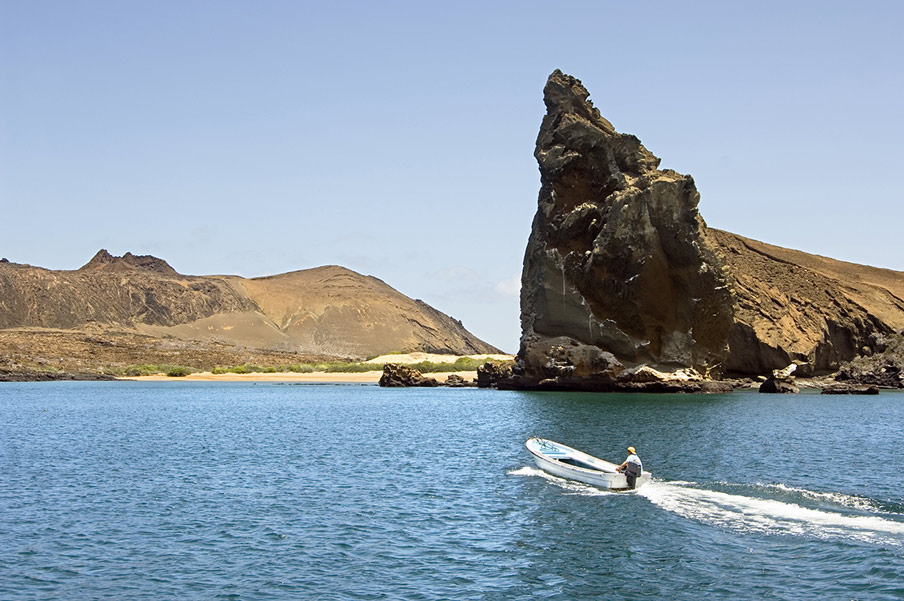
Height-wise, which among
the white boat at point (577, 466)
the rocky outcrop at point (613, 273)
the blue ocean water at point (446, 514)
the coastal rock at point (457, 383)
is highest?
the rocky outcrop at point (613, 273)

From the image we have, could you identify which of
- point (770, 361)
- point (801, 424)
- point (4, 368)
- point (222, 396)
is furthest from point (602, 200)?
point (4, 368)

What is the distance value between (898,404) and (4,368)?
115 meters

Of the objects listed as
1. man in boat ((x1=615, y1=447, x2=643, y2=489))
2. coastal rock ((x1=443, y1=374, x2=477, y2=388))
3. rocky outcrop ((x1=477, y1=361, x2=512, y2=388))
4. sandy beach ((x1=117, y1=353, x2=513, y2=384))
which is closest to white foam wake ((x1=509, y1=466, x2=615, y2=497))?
man in boat ((x1=615, y1=447, x2=643, y2=489))

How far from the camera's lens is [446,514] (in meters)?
24.7

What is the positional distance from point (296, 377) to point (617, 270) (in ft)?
238

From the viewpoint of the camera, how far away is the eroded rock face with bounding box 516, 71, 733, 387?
7500 cm

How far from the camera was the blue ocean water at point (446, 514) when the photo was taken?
1800 centimetres

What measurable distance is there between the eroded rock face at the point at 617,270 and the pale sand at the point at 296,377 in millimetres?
44378

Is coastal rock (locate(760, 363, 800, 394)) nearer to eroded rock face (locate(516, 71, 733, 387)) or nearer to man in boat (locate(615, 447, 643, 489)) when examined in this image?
eroded rock face (locate(516, 71, 733, 387))

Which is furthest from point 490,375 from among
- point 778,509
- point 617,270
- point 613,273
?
point 778,509

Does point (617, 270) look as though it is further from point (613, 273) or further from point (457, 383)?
point (457, 383)

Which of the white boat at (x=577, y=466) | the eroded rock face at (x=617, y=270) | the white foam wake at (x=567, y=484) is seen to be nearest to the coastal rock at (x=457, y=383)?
the eroded rock face at (x=617, y=270)

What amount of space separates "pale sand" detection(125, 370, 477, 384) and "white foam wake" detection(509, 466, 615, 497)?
86.3 meters

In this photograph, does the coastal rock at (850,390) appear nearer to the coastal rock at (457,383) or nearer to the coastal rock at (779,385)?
the coastal rock at (779,385)
